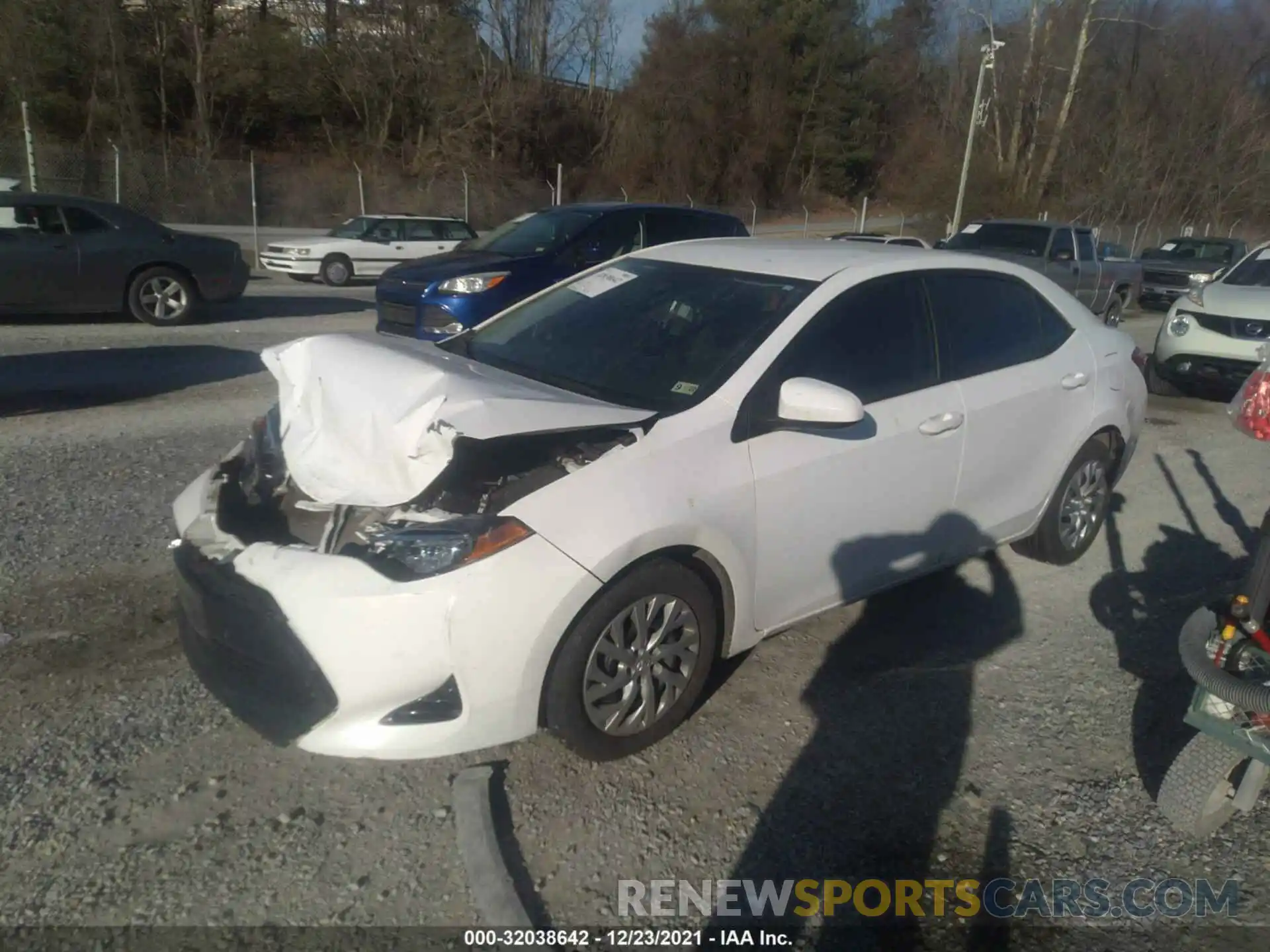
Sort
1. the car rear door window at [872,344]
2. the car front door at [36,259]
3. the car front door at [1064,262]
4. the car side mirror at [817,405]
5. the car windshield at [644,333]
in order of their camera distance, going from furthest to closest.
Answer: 1. the car front door at [1064,262]
2. the car front door at [36,259]
3. the car rear door window at [872,344]
4. the car windshield at [644,333]
5. the car side mirror at [817,405]

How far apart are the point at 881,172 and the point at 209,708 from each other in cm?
5879

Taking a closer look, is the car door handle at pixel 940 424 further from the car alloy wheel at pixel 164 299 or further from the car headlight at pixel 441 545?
the car alloy wheel at pixel 164 299

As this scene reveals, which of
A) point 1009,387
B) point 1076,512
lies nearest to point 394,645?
point 1009,387

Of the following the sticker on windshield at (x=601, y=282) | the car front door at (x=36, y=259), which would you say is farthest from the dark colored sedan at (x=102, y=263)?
the sticker on windshield at (x=601, y=282)

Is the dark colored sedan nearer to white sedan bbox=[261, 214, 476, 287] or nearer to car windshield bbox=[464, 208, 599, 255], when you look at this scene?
car windshield bbox=[464, 208, 599, 255]

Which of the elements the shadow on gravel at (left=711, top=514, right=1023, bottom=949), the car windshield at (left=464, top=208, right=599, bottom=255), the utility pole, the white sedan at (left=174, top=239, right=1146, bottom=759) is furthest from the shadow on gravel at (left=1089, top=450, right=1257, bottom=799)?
the utility pole

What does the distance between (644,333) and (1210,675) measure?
2336 mm

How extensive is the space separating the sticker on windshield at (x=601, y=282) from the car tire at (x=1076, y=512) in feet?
8.04

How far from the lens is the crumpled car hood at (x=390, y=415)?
314cm

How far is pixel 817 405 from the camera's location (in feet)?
11.5

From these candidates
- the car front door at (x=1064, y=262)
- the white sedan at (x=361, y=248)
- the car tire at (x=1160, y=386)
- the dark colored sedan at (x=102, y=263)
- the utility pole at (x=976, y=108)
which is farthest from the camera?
the utility pole at (x=976, y=108)

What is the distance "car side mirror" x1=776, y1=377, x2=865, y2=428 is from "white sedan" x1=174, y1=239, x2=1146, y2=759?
0.5 inches

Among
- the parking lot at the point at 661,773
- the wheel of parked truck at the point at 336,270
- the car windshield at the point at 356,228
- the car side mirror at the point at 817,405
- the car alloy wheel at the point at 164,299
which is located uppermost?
the car side mirror at the point at 817,405

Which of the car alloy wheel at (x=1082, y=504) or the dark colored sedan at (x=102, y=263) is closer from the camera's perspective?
the car alloy wheel at (x=1082, y=504)
